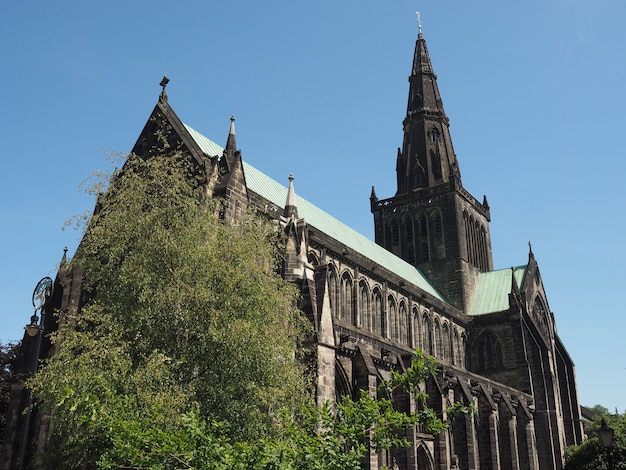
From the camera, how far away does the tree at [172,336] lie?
51.3 ft

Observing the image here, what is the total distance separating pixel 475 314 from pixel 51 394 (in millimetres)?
43896

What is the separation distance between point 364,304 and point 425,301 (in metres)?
8.73

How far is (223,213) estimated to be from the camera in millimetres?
25438

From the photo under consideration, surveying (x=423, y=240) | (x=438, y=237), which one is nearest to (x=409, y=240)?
(x=423, y=240)

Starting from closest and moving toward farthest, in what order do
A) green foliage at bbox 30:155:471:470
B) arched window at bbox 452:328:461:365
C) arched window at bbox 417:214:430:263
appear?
green foliage at bbox 30:155:471:470 → arched window at bbox 452:328:461:365 → arched window at bbox 417:214:430:263

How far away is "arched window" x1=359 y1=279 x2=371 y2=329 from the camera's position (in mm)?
41594

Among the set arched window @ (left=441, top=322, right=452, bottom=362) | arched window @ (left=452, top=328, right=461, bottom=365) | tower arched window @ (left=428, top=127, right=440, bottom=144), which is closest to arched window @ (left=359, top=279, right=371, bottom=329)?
arched window @ (left=441, top=322, right=452, bottom=362)

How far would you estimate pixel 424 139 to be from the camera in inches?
2464

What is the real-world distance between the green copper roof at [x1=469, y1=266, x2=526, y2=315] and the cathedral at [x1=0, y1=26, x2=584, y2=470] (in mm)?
129

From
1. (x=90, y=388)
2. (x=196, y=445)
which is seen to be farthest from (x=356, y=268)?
(x=196, y=445)

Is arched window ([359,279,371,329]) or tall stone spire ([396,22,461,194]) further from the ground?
tall stone spire ([396,22,461,194])

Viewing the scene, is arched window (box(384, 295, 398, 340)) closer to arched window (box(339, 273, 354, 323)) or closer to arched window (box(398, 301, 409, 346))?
arched window (box(398, 301, 409, 346))

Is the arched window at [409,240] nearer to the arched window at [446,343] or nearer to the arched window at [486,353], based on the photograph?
the arched window at [446,343]

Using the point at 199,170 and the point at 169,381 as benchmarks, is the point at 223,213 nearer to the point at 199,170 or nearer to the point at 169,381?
the point at 199,170
